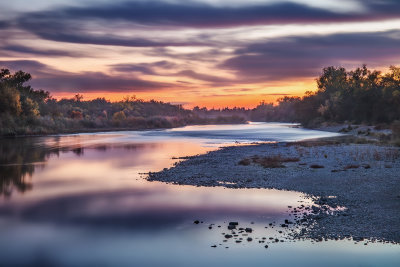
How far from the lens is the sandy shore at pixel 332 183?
12.0 m

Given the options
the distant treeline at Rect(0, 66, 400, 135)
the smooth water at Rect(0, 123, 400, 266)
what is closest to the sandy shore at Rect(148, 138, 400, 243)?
the smooth water at Rect(0, 123, 400, 266)

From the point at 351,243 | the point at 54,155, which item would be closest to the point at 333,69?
the point at 54,155

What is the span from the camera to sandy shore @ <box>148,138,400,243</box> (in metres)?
12.0

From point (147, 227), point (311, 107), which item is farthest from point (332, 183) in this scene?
point (311, 107)

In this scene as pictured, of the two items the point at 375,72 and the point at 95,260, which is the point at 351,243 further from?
the point at 375,72

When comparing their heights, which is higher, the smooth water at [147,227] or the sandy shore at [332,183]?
the sandy shore at [332,183]

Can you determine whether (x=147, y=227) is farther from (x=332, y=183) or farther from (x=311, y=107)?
(x=311, y=107)

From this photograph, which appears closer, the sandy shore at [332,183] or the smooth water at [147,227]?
the smooth water at [147,227]

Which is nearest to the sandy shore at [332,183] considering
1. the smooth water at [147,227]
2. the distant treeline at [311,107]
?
the smooth water at [147,227]

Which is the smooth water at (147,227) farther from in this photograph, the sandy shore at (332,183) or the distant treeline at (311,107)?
the distant treeline at (311,107)

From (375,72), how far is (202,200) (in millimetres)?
108923

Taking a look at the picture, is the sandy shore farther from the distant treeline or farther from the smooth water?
the distant treeline

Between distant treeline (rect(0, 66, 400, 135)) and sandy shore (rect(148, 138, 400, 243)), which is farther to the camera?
distant treeline (rect(0, 66, 400, 135))

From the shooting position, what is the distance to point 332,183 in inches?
744
